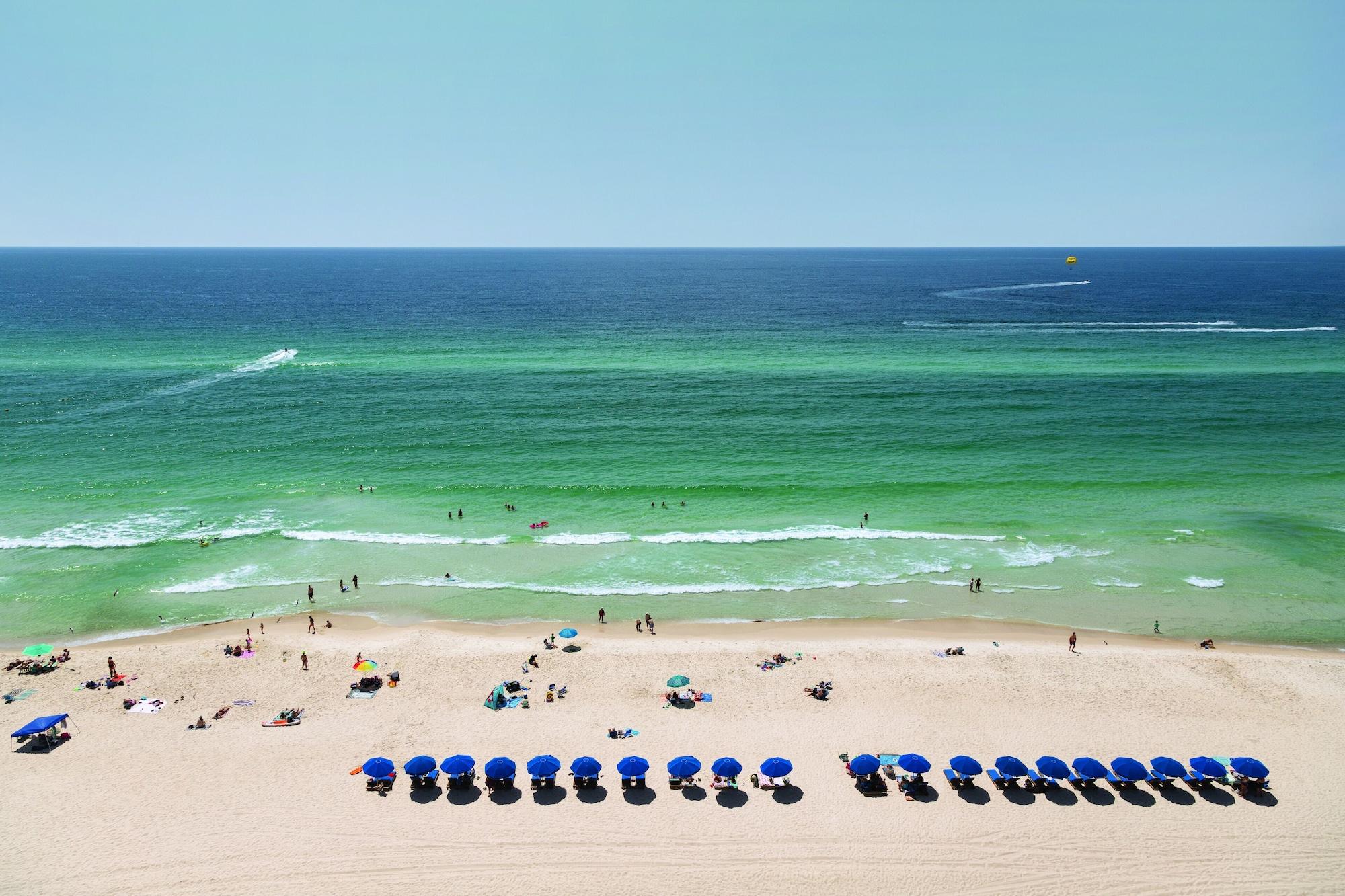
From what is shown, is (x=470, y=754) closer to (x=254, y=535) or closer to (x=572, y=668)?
(x=572, y=668)

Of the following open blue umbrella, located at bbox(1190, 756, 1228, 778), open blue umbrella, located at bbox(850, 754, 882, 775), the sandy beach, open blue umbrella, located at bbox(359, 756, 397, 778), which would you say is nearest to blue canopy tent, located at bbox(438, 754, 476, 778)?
the sandy beach

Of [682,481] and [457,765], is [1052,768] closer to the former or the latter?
[457,765]

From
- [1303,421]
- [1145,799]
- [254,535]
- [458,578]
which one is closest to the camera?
[1145,799]

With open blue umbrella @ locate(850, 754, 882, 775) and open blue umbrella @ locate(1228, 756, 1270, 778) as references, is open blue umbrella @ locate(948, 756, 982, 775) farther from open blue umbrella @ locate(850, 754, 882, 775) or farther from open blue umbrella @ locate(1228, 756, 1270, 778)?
open blue umbrella @ locate(1228, 756, 1270, 778)

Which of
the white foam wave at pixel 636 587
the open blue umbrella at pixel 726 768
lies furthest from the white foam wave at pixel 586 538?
the open blue umbrella at pixel 726 768

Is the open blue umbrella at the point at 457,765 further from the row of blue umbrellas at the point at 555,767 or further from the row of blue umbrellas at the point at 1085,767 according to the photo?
the row of blue umbrellas at the point at 1085,767

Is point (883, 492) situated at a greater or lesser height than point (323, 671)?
greater

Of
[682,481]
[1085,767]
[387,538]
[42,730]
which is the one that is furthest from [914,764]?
[387,538]

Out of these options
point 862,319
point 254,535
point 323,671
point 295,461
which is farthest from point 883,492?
point 862,319
